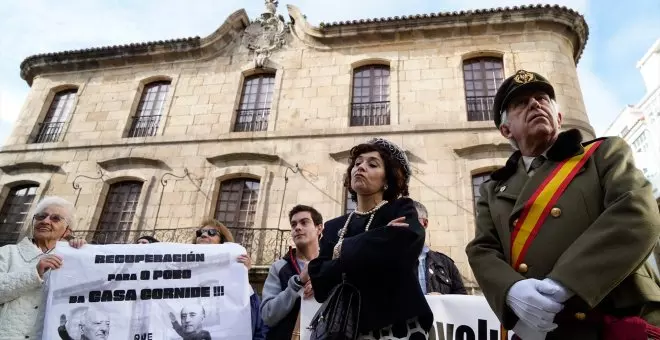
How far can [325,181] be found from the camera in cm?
1006

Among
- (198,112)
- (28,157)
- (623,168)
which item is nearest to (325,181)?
(198,112)

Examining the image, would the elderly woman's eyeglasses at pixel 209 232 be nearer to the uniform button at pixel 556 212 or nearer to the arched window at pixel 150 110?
the uniform button at pixel 556 212

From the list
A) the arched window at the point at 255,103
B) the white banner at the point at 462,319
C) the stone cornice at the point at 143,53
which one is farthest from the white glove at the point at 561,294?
the stone cornice at the point at 143,53

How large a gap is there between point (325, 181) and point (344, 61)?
4238mm

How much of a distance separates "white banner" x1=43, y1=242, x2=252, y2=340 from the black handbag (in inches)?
69.6

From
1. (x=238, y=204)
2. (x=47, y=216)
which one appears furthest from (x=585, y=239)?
(x=238, y=204)

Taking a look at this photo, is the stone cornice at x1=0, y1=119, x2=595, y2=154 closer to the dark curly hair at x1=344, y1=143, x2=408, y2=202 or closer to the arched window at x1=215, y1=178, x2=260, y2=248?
the arched window at x1=215, y1=178, x2=260, y2=248

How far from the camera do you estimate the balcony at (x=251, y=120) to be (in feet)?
37.8

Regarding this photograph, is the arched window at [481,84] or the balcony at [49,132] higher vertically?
the arched window at [481,84]

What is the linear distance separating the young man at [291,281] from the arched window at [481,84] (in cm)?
801

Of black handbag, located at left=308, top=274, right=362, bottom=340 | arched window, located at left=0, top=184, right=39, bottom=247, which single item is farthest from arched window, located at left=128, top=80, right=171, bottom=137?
black handbag, located at left=308, top=274, right=362, bottom=340

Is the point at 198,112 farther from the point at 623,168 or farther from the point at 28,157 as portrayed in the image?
the point at 623,168

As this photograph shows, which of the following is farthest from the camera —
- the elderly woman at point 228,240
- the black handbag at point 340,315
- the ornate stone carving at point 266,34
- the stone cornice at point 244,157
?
the ornate stone carving at point 266,34

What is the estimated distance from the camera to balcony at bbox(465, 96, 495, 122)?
10312 millimetres
